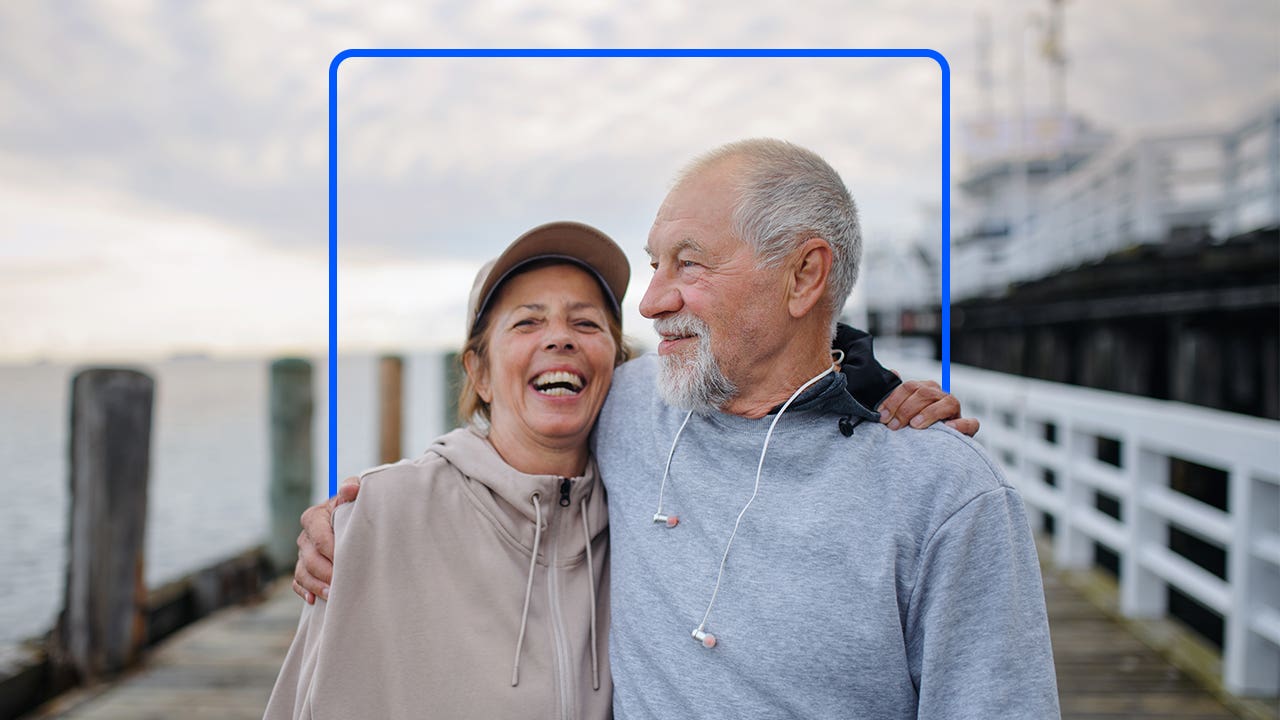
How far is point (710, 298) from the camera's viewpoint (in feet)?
5.74

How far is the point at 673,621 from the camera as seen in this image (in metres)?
1.70

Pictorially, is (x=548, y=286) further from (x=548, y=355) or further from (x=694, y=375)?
(x=694, y=375)

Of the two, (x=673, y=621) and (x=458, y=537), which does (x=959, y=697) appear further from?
(x=458, y=537)

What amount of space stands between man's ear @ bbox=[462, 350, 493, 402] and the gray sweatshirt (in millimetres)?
456

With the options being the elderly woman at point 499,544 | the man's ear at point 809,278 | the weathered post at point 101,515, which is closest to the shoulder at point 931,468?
the man's ear at point 809,278

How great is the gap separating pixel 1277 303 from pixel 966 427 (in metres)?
4.86

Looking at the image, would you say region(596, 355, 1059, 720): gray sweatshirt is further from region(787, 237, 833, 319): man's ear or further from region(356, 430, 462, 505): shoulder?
region(356, 430, 462, 505): shoulder

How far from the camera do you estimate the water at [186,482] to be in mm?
6547

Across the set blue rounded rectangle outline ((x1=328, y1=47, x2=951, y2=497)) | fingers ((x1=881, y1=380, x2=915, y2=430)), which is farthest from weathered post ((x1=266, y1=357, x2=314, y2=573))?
fingers ((x1=881, y1=380, x2=915, y2=430))

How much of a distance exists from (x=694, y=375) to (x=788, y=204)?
0.35 m

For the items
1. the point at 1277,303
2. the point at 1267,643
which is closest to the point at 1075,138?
the point at 1277,303

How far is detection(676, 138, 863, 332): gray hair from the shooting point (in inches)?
67.7

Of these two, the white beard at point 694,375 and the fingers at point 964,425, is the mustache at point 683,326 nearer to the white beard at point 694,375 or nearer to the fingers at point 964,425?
the white beard at point 694,375

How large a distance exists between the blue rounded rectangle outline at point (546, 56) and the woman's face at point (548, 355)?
1.07 feet
